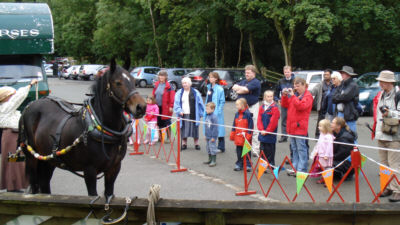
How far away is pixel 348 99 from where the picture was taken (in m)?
8.77

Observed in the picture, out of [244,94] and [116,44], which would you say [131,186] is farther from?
[116,44]

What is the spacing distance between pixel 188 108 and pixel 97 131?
20.7ft

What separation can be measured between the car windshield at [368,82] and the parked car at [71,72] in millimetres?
34746

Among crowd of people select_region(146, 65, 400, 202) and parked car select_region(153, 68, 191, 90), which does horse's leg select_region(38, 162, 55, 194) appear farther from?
parked car select_region(153, 68, 191, 90)

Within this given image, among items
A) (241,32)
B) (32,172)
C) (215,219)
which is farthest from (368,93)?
(241,32)

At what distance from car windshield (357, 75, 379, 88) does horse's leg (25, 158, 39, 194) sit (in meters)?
14.5

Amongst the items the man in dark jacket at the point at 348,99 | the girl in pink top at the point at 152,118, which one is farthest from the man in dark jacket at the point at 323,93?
the girl in pink top at the point at 152,118

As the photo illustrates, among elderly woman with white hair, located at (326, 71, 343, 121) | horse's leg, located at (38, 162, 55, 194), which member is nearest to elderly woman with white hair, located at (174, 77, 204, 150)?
elderly woman with white hair, located at (326, 71, 343, 121)

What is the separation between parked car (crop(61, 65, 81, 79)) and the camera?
47.0m

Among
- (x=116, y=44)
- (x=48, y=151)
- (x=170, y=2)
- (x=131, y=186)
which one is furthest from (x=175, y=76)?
(x=48, y=151)

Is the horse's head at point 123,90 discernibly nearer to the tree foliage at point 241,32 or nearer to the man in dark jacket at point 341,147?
the man in dark jacket at point 341,147

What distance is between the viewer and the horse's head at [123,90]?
4.45 meters

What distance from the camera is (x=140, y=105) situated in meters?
4.39

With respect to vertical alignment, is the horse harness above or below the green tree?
below
